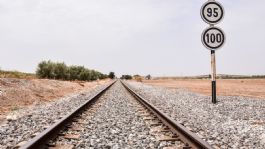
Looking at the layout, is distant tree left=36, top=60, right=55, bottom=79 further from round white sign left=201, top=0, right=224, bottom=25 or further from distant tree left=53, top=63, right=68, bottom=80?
round white sign left=201, top=0, right=224, bottom=25

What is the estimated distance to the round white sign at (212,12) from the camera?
37.6 ft

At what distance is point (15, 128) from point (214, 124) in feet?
14.2

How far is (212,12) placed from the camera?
457 inches

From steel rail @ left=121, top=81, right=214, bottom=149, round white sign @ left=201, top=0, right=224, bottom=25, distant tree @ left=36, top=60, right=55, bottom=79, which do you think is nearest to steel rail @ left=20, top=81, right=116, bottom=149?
steel rail @ left=121, top=81, right=214, bottom=149

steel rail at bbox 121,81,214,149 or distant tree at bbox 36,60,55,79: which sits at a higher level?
distant tree at bbox 36,60,55,79

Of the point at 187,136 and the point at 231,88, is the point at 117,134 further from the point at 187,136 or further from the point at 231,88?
the point at 231,88

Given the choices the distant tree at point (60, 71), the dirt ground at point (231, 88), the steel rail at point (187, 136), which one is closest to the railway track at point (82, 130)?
the steel rail at point (187, 136)

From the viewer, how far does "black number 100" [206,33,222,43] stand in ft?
37.3

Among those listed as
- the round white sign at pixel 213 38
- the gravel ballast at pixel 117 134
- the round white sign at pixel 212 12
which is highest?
the round white sign at pixel 212 12

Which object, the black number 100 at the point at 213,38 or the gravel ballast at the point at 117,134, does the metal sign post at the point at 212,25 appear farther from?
the gravel ballast at the point at 117,134

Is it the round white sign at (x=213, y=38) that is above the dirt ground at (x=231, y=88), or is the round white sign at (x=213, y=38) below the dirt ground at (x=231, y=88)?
above

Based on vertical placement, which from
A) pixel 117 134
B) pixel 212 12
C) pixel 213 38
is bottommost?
pixel 117 134

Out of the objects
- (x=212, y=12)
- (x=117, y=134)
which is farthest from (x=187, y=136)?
(x=212, y=12)

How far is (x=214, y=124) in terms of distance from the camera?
7488 mm
